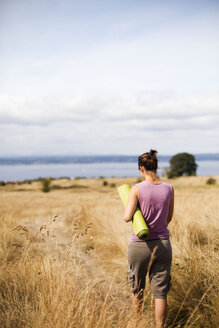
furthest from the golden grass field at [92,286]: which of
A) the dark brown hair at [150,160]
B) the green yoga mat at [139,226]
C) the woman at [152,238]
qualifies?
the dark brown hair at [150,160]

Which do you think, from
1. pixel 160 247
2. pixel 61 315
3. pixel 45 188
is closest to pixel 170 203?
pixel 160 247

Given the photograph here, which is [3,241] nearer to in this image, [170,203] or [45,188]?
[170,203]

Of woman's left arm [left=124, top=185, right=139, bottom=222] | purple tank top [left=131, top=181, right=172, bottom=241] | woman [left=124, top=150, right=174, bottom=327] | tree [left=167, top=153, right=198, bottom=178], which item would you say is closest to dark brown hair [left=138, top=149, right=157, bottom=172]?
woman [left=124, top=150, right=174, bottom=327]

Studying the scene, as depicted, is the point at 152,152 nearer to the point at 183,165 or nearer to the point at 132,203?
the point at 132,203

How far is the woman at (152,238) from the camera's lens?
2.94 meters

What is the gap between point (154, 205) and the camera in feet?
9.70

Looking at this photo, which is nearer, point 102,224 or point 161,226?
point 161,226

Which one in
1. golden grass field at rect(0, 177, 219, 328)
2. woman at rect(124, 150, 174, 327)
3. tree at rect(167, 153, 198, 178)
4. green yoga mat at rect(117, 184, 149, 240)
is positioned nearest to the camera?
golden grass field at rect(0, 177, 219, 328)

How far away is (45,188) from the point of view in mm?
35531

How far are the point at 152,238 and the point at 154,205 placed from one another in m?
0.34

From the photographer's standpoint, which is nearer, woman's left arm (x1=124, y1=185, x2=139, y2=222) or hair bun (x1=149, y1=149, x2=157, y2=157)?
woman's left arm (x1=124, y1=185, x2=139, y2=222)

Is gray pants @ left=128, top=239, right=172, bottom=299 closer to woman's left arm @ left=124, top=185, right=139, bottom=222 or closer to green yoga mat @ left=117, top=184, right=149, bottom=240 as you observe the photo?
green yoga mat @ left=117, top=184, right=149, bottom=240

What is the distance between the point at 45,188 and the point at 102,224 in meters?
28.2

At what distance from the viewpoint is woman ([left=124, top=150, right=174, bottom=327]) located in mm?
2938
